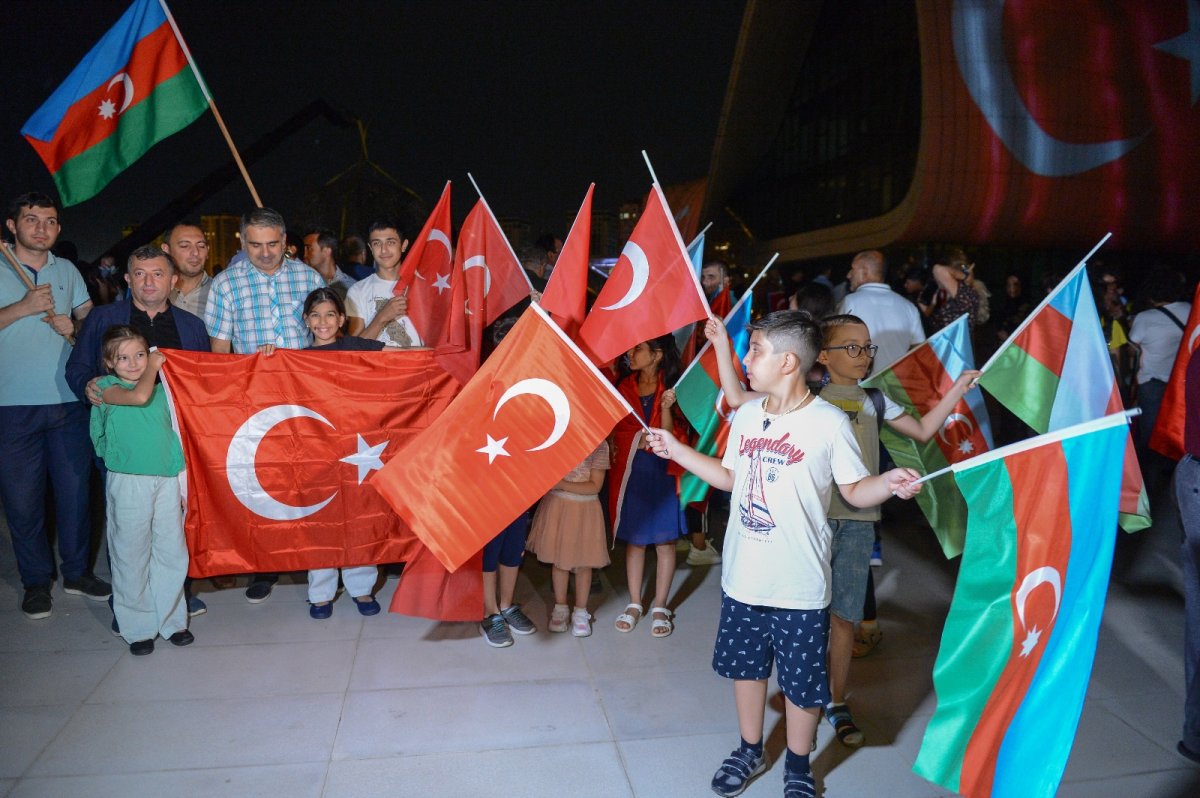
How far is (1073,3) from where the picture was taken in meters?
21.2

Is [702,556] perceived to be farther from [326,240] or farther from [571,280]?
[326,240]

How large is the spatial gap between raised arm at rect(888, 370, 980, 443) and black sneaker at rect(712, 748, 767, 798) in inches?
60.5

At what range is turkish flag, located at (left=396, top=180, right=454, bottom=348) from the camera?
17.7 feet

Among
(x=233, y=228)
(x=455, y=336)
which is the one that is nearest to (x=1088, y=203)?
(x=455, y=336)

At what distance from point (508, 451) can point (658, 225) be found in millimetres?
1361

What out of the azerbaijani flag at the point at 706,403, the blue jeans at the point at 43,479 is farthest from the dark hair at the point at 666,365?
the blue jeans at the point at 43,479

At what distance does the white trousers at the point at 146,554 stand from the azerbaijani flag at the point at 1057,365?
13.6 ft

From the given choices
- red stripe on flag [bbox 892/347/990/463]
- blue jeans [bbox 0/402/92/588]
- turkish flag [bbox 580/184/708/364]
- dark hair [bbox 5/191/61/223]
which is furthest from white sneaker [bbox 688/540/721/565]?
dark hair [bbox 5/191/61/223]

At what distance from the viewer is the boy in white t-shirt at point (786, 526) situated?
9.43 ft

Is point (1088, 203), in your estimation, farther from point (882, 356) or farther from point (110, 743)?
point (110, 743)

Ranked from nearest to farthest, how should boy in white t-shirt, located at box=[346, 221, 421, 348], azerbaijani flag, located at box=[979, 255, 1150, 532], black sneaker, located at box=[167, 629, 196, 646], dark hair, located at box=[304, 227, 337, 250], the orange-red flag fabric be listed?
the orange-red flag fabric < azerbaijani flag, located at box=[979, 255, 1150, 532] < black sneaker, located at box=[167, 629, 196, 646] < boy in white t-shirt, located at box=[346, 221, 421, 348] < dark hair, located at box=[304, 227, 337, 250]

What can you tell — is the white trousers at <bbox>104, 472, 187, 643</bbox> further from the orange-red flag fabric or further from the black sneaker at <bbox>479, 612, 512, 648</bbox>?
the orange-red flag fabric

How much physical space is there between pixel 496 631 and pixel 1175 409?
343cm

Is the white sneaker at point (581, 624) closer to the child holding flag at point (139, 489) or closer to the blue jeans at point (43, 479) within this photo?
the child holding flag at point (139, 489)
